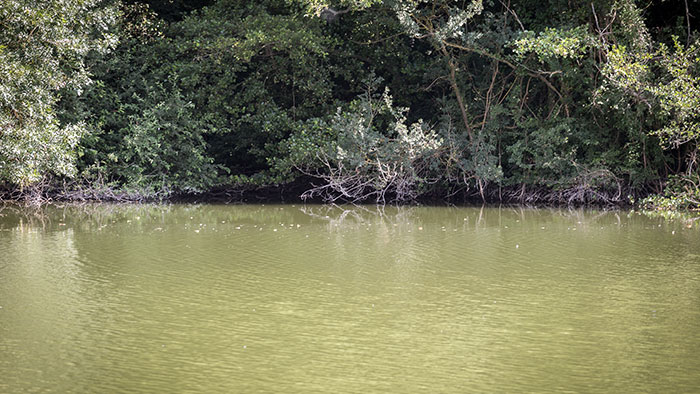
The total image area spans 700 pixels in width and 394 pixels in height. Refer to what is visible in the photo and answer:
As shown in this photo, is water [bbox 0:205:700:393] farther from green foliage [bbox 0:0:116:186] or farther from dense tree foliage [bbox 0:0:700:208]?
dense tree foliage [bbox 0:0:700:208]

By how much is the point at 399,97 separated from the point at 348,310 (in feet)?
47.3

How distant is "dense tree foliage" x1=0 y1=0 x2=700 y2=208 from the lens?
1716 centimetres

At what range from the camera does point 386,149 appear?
18375 mm

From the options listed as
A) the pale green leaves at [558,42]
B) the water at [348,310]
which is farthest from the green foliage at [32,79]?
the pale green leaves at [558,42]

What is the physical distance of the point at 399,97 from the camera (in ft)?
70.2

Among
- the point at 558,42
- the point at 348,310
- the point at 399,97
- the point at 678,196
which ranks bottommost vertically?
the point at 348,310

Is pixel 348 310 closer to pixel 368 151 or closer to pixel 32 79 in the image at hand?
pixel 32 79

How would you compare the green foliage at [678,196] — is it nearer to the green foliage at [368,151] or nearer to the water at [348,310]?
the water at [348,310]

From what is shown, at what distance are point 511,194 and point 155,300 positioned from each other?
13.1 metres


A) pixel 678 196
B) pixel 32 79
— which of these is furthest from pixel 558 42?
pixel 32 79

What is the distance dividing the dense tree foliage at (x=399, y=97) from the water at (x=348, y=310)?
4.72 metres

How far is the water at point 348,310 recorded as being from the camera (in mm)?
5508

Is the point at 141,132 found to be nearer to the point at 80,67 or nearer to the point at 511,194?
the point at 80,67

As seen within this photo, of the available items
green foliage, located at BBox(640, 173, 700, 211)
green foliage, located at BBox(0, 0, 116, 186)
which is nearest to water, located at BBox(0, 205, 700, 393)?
green foliage, located at BBox(0, 0, 116, 186)
